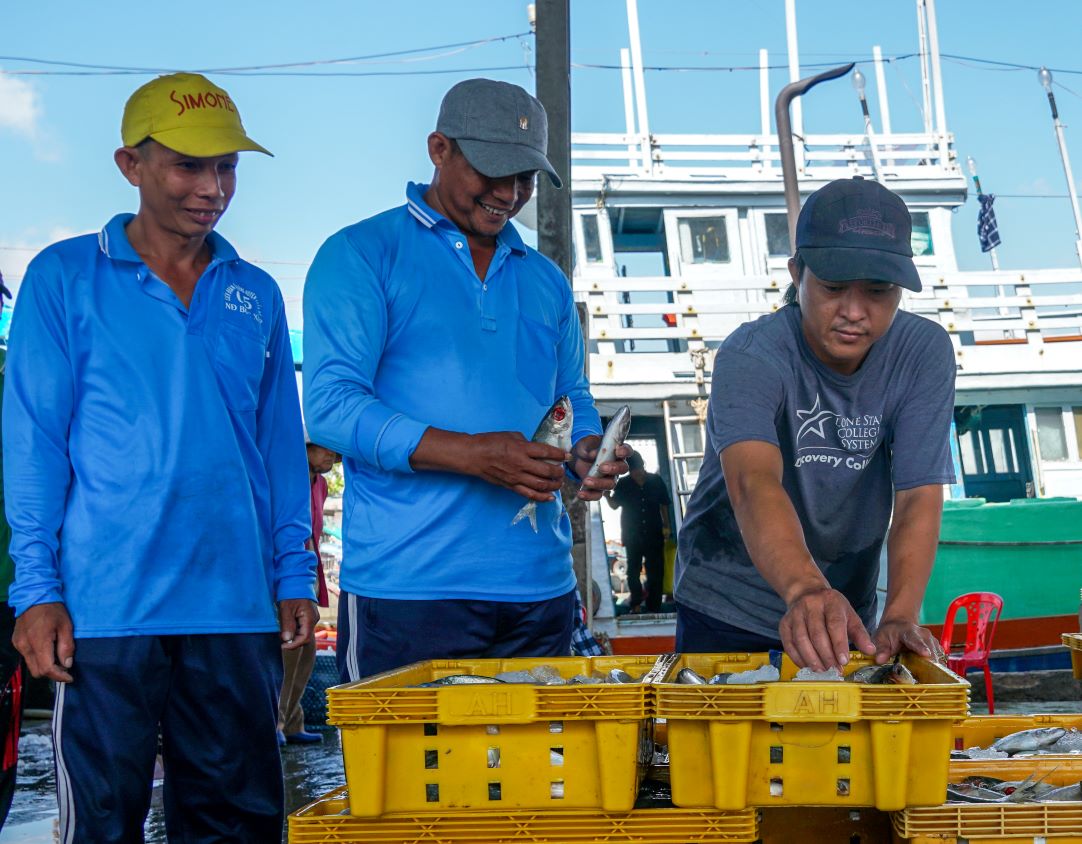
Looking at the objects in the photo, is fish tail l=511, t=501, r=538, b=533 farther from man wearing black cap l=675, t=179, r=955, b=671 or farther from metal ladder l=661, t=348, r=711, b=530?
metal ladder l=661, t=348, r=711, b=530

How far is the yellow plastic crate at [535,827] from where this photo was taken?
2033 mm

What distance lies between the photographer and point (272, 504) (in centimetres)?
309

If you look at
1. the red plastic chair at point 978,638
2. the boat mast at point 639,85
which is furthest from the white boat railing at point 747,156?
the red plastic chair at point 978,638

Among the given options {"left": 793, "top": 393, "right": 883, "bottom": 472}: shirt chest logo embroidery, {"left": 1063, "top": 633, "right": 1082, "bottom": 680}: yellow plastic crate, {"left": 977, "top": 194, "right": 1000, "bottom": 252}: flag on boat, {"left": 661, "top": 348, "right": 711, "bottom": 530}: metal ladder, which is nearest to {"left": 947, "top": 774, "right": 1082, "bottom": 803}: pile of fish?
{"left": 793, "top": 393, "right": 883, "bottom": 472}: shirt chest logo embroidery

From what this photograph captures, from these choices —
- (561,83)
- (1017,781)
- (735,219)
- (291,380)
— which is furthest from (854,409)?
(735,219)

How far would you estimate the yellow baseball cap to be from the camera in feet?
9.37

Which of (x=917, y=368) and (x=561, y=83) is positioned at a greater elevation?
(x=561, y=83)

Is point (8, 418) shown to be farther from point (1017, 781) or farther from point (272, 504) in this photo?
point (1017, 781)

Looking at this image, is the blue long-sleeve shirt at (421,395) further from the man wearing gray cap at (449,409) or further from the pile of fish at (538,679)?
the pile of fish at (538,679)

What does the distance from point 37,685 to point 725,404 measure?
313 inches

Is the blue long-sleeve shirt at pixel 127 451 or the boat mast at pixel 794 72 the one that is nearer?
the blue long-sleeve shirt at pixel 127 451

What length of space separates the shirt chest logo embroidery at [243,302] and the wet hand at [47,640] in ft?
2.76

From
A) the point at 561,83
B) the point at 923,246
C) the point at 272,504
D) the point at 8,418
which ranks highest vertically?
the point at 923,246

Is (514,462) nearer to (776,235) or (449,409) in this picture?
(449,409)
